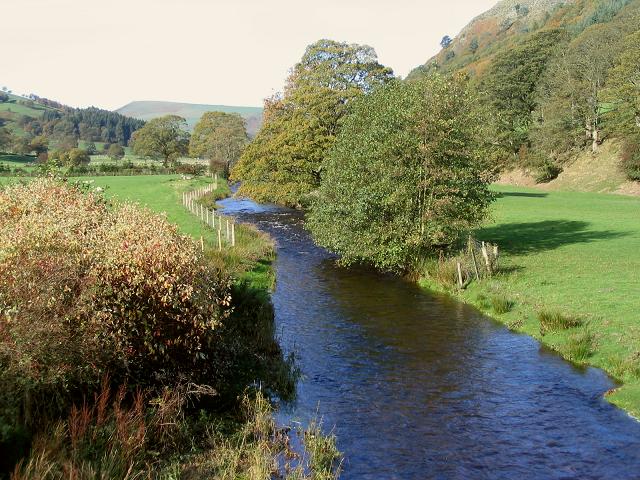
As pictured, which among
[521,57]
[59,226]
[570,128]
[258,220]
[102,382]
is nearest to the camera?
[102,382]

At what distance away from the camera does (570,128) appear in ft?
310

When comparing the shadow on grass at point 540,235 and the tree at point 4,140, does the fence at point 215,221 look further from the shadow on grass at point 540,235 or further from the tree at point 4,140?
the tree at point 4,140

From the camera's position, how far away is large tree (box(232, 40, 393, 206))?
53094mm

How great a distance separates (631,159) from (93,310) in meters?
81.1

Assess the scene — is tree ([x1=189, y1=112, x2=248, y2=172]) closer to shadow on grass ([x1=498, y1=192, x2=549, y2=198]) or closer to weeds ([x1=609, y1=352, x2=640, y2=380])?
shadow on grass ([x1=498, y1=192, x2=549, y2=198])

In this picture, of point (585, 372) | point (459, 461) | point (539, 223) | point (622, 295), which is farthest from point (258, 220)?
point (459, 461)

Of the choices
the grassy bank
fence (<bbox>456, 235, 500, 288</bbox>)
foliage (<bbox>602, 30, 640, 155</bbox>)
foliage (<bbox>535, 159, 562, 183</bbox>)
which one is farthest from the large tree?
foliage (<bbox>535, 159, 562, 183</bbox>)

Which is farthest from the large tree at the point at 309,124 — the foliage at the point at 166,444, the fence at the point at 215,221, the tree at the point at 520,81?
the tree at the point at 520,81

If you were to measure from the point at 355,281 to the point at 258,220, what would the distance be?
28451 mm

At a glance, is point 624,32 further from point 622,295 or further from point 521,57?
point 622,295

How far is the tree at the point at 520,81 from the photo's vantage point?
115 meters

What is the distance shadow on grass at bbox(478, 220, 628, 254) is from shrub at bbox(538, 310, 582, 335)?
48.4 feet

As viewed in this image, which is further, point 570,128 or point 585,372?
point 570,128

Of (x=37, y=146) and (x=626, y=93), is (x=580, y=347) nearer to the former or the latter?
(x=626, y=93)
